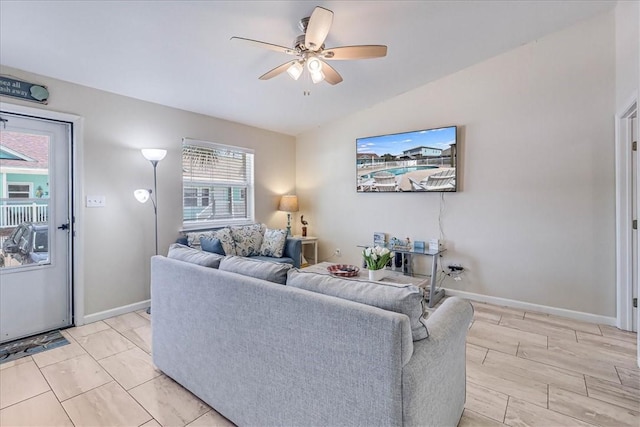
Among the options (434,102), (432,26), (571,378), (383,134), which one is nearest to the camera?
(571,378)

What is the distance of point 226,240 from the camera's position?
12.5 feet

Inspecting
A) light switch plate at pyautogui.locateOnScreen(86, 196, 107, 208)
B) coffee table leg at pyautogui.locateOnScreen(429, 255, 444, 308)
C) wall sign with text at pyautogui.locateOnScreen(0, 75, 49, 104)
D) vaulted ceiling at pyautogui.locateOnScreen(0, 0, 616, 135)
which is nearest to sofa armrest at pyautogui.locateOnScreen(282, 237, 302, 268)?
coffee table leg at pyautogui.locateOnScreen(429, 255, 444, 308)

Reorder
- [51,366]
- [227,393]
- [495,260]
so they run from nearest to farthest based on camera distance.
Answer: [227,393] → [51,366] → [495,260]

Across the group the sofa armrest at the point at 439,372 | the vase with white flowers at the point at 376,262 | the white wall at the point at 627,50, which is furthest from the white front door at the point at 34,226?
the white wall at the point at 627,50

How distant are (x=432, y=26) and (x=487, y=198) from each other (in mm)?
1976

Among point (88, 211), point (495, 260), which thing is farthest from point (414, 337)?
point (88, 211)

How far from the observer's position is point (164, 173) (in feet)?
12.0

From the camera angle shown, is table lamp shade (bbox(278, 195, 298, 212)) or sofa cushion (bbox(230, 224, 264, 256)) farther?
table lamp shade (bbox(278, 195, 298, 212))

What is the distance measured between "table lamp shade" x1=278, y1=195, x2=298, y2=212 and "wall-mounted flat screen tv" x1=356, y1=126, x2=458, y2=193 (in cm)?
109

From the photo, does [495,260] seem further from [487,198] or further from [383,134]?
[383,134]

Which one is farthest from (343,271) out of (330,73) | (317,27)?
(317,27)

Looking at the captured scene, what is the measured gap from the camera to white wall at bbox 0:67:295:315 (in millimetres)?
3004

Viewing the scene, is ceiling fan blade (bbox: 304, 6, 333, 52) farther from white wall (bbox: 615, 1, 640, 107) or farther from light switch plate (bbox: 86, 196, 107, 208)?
light switch plate (bbox: 86, 196, 107, 208)

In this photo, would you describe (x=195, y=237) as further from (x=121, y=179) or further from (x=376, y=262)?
(x=376, y=262)
